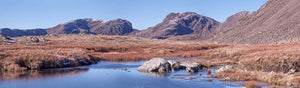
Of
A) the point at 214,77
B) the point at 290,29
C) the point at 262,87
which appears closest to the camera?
the point at 262,87

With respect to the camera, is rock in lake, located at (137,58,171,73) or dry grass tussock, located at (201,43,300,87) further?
rock in lake, located at (137,58,171,73)

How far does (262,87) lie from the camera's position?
828 inches

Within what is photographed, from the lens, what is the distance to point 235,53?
50.7 m

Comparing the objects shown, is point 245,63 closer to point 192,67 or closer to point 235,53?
point 192,67

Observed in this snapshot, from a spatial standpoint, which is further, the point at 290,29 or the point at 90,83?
the point at 290,29

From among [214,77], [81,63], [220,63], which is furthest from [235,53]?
[81,63]

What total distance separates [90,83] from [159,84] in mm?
6711

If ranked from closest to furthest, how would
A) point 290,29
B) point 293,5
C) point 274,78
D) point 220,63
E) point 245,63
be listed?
point 274,78 → point 245,63 → point 220,63 → point 290,29 → point 293,5

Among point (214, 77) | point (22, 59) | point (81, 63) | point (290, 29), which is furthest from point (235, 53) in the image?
point (290, 29)

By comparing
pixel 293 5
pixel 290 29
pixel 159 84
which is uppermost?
pixel 293 5

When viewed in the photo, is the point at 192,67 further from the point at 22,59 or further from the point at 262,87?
the point at 22,59

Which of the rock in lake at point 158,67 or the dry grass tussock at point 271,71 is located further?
the rock in lake at point 158,67

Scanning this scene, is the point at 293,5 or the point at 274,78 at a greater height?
the point at 293,5

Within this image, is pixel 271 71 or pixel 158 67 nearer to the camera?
pixel 271 71
